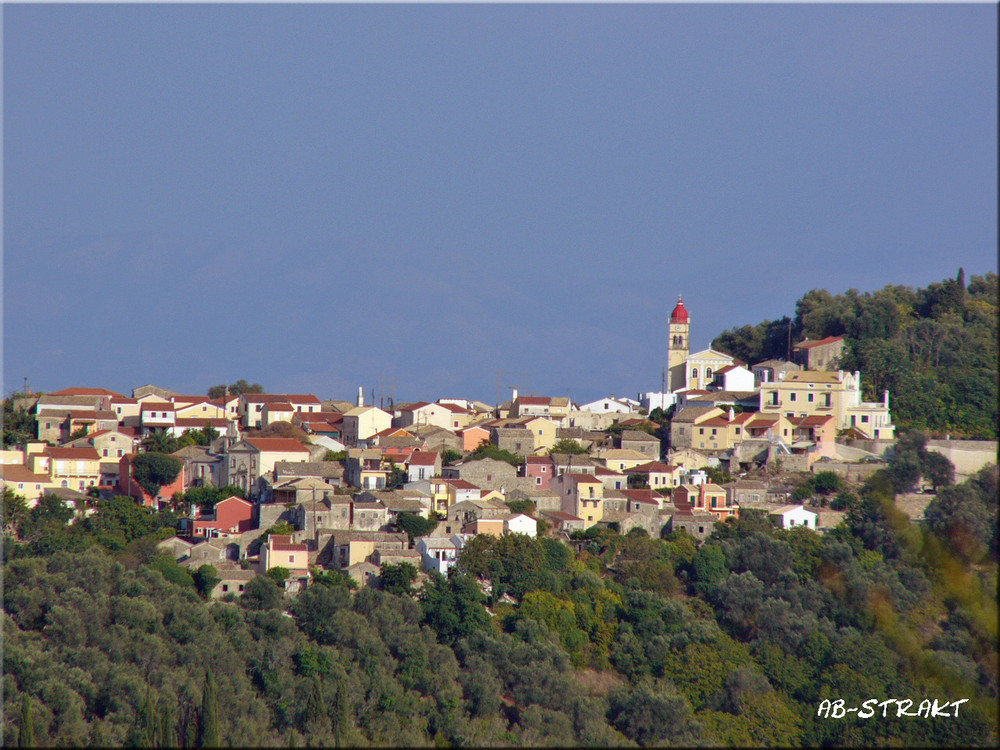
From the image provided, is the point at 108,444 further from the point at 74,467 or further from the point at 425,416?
the point at 425,416

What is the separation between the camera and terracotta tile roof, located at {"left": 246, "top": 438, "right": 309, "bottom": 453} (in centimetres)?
2891

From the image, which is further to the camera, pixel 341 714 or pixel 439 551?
pixel 439 551

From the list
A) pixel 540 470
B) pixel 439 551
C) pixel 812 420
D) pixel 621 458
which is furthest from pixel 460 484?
pixel 812 420

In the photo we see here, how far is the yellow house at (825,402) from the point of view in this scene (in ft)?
112

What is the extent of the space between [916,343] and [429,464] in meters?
19.2

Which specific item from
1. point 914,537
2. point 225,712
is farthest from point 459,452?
point 914,537

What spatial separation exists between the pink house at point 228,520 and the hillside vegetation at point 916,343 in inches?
763

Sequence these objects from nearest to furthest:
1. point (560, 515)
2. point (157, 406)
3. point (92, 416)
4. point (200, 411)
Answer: point (560, 515)
point (92, 416)
point (157, 406)
point (200, 411)

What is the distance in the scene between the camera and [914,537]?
4.07 meters

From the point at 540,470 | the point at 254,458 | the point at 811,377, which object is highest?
the point at 811,377

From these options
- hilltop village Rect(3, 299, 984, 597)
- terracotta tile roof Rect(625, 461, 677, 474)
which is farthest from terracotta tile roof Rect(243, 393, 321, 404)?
terracotta tile roof Rect(625, 461, 677, 474)

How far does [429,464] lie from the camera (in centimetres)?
2902

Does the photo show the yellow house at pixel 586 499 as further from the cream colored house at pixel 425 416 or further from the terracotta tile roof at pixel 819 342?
the terracotta tile roof at pixel 819 342

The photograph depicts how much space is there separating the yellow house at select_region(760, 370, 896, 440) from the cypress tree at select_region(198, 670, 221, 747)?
19.2 meters
